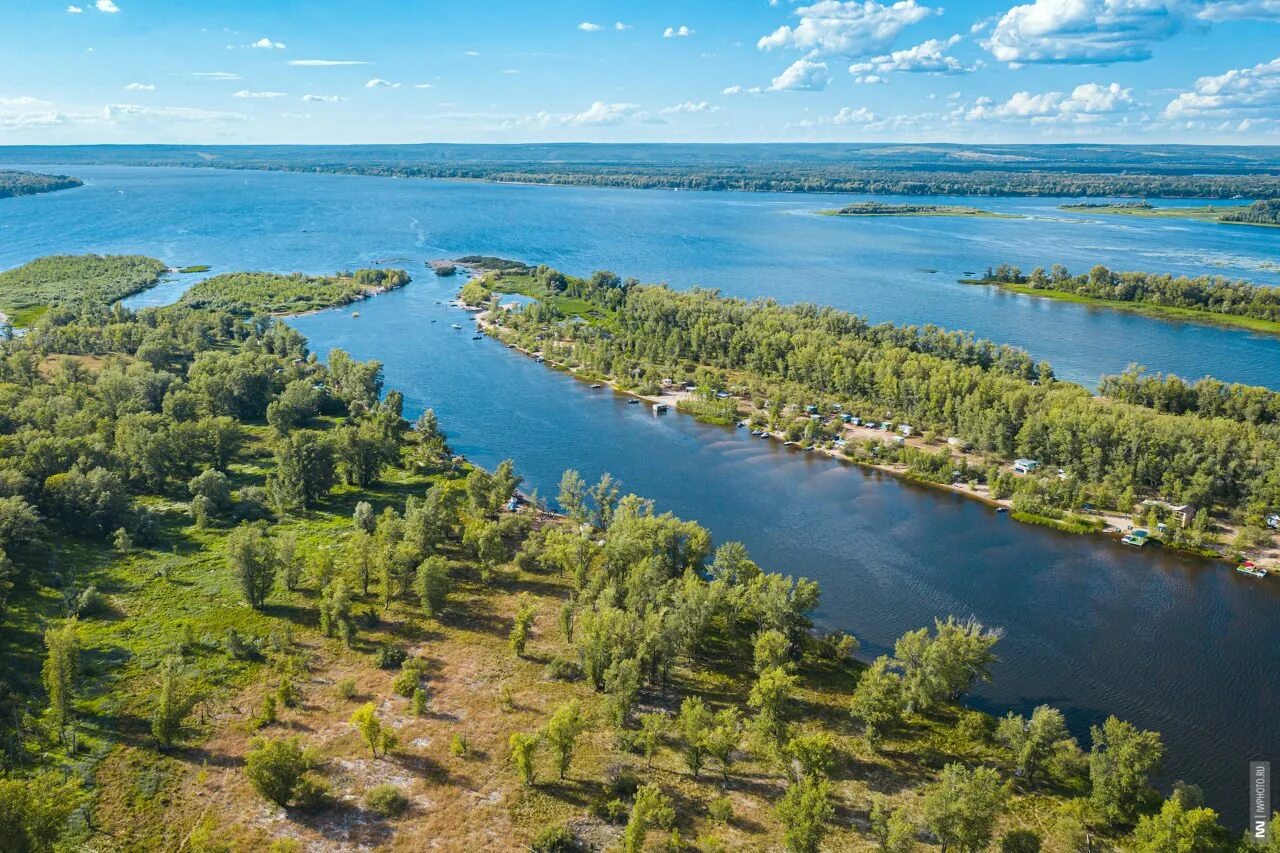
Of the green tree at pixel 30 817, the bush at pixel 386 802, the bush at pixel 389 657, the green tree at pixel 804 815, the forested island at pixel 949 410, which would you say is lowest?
the bush at pixel 386 802

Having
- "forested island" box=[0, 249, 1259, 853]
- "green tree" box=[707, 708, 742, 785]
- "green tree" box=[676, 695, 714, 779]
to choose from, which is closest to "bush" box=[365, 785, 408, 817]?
"forested island" box=[0, 249, 1259, 853]

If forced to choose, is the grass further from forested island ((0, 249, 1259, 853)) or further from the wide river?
forested island ((0, 249, 1259, 853))

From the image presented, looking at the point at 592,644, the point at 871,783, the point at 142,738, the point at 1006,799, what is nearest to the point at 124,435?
the point at 142,738

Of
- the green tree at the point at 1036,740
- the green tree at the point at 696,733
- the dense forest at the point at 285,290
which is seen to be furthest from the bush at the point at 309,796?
the dense forest at the point at 285,290

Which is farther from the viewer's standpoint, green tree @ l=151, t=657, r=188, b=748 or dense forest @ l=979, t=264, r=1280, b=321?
dense forest @ l=979, t=264, r=1280, b=321

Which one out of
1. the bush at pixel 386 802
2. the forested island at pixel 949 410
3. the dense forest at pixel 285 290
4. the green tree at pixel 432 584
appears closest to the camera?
the bush at pixel 386 802

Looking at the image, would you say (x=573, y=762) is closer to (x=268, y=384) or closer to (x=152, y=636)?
(x=152, y=636)

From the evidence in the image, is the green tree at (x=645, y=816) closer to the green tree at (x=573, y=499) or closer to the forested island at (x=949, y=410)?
the green tree at (x=573, y=499)
